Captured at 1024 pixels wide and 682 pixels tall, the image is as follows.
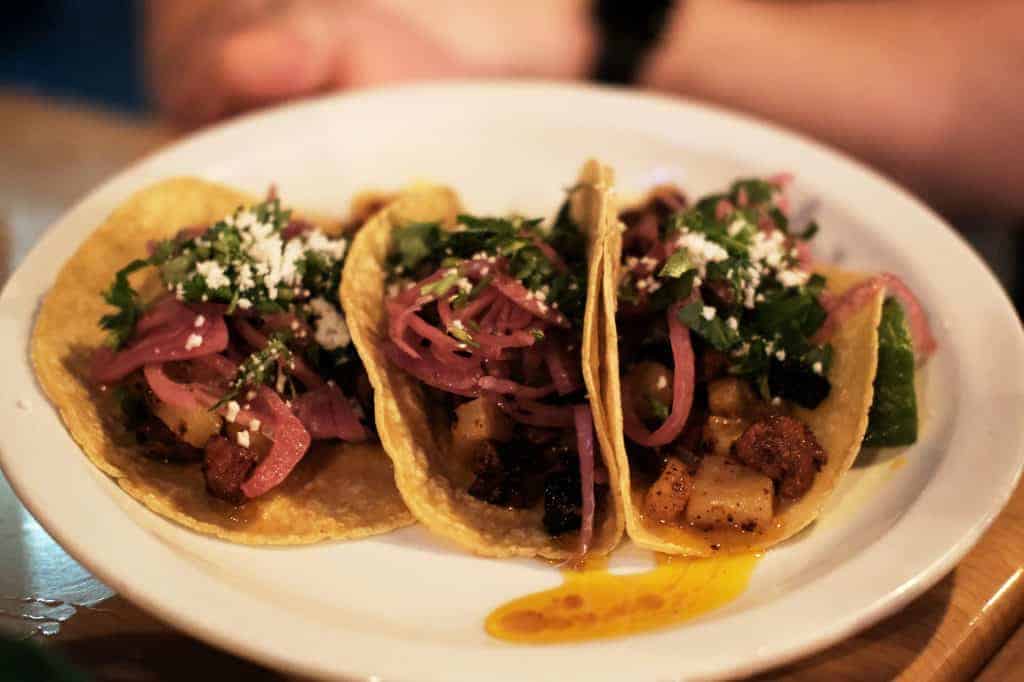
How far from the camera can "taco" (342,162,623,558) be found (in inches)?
87.0

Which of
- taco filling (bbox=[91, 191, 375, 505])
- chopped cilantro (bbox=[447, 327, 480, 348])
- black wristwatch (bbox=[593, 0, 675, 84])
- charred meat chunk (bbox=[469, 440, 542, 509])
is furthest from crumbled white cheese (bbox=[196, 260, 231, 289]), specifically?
black wristwatch (bbox=[593, 0, 675, 84])

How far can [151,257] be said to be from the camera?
8.25 feet

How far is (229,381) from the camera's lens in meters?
2.37

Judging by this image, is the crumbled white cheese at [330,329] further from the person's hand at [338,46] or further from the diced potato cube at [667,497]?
the person's hand at [338,46]

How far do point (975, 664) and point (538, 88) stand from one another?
2.55m

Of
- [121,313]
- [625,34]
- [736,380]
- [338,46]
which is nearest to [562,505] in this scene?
[736,380]

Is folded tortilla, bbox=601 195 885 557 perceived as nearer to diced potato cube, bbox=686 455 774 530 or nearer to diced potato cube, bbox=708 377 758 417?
diced potato cube, bbox=686 455 774 530

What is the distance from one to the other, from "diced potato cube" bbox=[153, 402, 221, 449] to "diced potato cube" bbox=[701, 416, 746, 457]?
1.28 metres

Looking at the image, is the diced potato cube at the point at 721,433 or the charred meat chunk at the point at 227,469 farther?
the diced potato cube at the point at 721,433

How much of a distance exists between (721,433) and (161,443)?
4.83 feet

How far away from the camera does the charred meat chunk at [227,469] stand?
224cm

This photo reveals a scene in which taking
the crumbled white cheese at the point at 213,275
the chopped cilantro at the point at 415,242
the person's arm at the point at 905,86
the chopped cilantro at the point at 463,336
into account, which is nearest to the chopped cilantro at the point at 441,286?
the chopped cilantro at the point at 463,336

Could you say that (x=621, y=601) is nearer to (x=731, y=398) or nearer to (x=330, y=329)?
(x=731, y=398)

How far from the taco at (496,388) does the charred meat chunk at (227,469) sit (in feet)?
1.22
